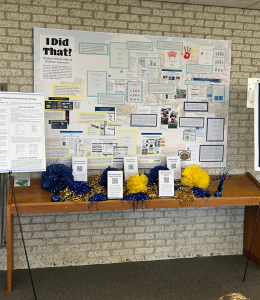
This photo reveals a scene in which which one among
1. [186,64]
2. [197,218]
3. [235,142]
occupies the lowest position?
[197,218]

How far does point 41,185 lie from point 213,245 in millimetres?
2123

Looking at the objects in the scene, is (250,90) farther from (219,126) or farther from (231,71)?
(219,126)

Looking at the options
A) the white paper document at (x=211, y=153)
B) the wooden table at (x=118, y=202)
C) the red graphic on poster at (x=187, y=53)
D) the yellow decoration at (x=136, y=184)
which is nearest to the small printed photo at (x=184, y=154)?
the white paper document at (x=211, y=153)

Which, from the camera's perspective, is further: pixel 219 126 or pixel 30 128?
pixel 219 126

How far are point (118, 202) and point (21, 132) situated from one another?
108cm

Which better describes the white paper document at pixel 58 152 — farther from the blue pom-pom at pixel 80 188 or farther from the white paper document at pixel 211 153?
the white paper document at pixel 211 153

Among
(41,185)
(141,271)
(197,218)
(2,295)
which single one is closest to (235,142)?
(197,218)

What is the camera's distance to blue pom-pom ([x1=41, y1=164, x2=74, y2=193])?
281 cm

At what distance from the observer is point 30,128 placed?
9.02ft

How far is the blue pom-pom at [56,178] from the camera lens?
2.81m

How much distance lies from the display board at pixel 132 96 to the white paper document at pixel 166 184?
46 cm

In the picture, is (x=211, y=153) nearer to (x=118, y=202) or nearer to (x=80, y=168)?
(x=118, y=202)

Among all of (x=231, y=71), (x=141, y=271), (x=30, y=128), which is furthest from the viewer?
(x=231, y=71)

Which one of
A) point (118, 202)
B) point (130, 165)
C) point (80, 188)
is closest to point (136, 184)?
point (118, 202)
